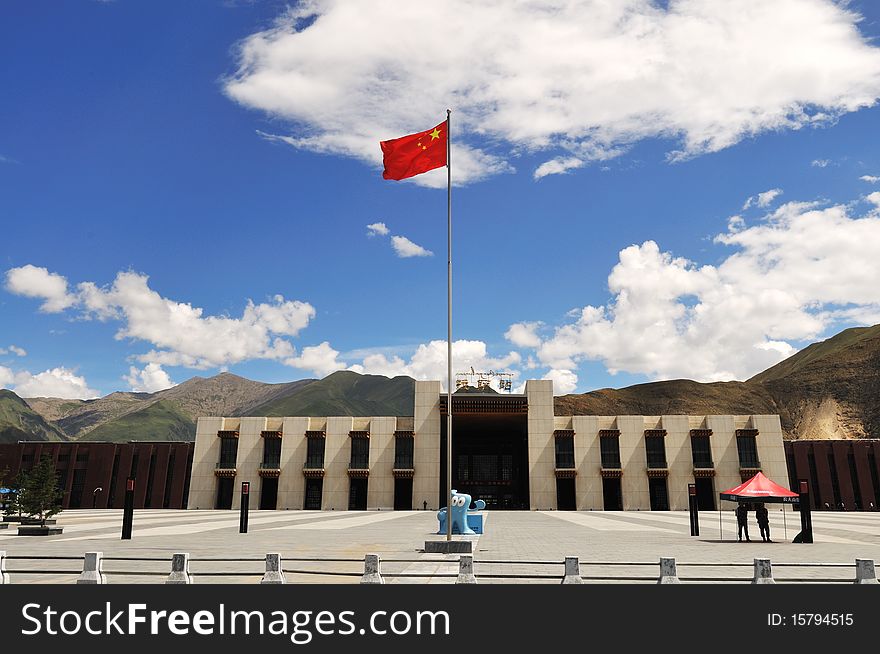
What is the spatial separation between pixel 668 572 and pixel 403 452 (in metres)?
57.8

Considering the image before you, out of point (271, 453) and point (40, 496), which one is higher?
point (271, 453)

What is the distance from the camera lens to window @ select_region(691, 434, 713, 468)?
67250 millimetres

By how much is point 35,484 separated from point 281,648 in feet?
96.3

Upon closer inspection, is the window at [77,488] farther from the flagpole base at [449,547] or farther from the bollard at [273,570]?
the bollard at [273,570]

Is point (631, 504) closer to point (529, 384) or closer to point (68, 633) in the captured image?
point (529, 384)

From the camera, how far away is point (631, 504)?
65.9 meters

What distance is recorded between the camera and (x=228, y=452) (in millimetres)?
70438

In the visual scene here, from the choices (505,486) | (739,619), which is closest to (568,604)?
(739,619)

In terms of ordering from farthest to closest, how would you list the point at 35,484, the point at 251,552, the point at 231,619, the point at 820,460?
1. the point at 820,460
2. the point at 35,484
3. the point at 251,552
4. the point at 231,619

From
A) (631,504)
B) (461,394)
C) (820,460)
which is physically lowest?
(631,504)

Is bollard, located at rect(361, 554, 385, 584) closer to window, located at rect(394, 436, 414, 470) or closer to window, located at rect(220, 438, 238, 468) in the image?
window, located at rect(394, 436, 414, 470)

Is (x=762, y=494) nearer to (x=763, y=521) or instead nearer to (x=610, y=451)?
(x=763, y=521)

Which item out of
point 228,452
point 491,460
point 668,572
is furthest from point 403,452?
point 668,572

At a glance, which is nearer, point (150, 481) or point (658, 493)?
point (658, 493)
